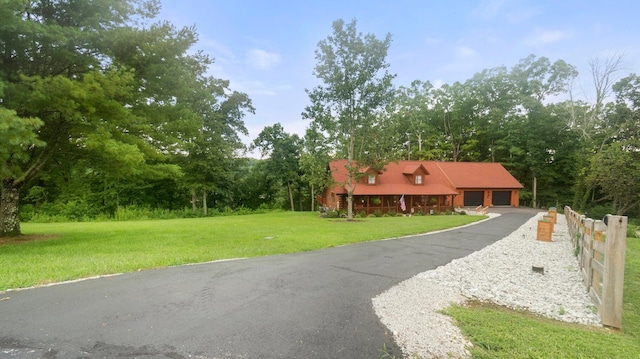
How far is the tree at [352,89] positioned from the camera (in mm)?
21078

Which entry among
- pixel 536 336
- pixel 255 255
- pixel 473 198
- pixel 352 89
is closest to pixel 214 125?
pixel 352 89

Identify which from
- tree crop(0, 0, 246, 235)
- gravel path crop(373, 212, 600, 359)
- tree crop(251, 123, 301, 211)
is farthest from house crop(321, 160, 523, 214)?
gravel path crop(373, 212, 600, 359)

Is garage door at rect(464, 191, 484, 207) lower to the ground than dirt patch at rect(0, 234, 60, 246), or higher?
higher

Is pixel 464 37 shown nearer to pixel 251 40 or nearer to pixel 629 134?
pixel 251 40

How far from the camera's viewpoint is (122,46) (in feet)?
33.3

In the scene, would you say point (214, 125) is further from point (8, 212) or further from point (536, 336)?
point (536, 336)

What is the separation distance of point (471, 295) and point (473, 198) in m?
32.1

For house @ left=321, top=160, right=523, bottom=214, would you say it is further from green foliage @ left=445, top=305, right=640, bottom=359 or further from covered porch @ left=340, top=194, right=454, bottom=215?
green foliage @ left=445, top=305, right=640, bottom=359

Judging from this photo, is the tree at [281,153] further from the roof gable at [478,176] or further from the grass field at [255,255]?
the grass field at [255,255]

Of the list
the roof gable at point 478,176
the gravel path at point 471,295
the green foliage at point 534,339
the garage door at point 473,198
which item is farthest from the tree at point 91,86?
the garage door at point 473,198

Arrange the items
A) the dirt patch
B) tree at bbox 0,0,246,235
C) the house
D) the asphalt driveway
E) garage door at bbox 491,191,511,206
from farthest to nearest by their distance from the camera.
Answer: garage door at bbox 491,191,511,206 → the house → the dirt patch → tree at bbox 0,0,246,235 → the asphalt driveway

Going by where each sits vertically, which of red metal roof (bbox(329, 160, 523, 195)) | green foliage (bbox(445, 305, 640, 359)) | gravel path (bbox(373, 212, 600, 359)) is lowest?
gravel path (bbox(373, 212, 600, 359))

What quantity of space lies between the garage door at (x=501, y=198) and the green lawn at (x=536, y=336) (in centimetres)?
3333

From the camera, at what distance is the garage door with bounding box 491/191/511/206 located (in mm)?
34875
